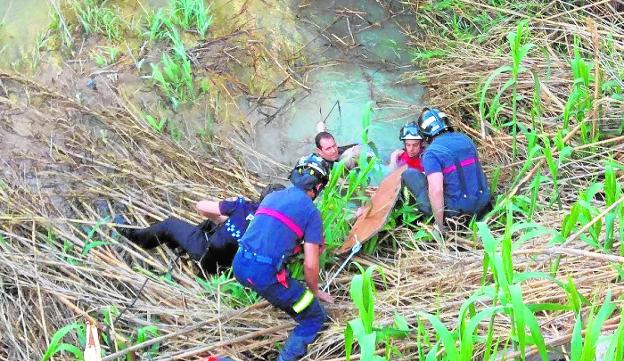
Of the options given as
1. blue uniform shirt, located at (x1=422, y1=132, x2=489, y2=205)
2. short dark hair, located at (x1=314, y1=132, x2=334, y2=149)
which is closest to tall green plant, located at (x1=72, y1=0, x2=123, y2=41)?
short dark hair, located at (x1=314, y1=132, x2=334, y2=149)

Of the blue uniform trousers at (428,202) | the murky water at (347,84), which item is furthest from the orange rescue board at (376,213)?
the murky water at (347,84)

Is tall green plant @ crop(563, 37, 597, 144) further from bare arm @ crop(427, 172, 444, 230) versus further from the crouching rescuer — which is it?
the crouching rescuer

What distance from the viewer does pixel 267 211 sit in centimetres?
468

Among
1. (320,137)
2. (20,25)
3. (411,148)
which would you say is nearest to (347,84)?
(320,137)

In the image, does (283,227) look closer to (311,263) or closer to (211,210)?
(311,263)

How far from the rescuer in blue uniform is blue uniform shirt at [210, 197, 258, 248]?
1.16m

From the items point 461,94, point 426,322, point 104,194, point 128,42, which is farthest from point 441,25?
point 426,322

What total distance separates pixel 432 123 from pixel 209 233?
69.9 inches

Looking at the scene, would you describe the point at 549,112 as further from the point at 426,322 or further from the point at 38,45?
the point at 38,45

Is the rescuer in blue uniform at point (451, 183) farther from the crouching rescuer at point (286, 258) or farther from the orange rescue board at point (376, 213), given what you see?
the crouching rescuer at point (286, 258)

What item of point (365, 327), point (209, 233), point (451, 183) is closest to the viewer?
point (365, 327)

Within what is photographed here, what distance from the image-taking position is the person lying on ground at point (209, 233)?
5426mm

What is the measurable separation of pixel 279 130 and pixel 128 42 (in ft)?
5.71

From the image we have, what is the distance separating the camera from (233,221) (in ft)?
Result: 17.8
